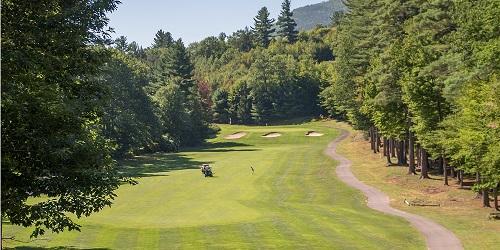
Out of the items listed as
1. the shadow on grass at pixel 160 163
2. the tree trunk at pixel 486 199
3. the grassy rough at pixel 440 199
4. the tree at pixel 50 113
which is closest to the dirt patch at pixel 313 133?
the shadow on grass at pixel 160 163

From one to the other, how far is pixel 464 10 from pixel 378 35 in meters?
23.7

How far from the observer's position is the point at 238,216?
33.4 m

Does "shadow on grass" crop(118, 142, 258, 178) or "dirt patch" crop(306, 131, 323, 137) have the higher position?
"dirt patch" crop(306, 131, 323, 137)

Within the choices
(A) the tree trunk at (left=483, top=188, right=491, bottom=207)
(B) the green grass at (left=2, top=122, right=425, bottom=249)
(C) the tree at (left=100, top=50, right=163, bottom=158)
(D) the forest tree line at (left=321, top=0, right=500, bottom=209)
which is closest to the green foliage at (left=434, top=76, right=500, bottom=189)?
(D) the forest tree line at (left=321, top=0, right=500, bottom=209)

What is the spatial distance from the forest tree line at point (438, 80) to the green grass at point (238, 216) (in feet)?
25.0

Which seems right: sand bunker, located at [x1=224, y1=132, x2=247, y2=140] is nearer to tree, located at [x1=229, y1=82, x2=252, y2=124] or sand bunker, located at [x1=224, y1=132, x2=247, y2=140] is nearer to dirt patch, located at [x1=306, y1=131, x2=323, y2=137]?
dirt patch, located at [x1=306, y1=131, x2=323, y2=137]

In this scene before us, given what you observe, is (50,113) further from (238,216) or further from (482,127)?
(482,127)

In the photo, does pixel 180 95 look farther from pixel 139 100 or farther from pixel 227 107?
pixel 227 107

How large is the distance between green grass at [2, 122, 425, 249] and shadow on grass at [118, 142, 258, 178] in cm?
55

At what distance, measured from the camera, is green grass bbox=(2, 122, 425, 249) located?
25.9 meters

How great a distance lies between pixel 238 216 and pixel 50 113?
20.4m

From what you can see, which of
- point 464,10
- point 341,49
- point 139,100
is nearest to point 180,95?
point 139,100

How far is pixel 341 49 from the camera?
80.3 m

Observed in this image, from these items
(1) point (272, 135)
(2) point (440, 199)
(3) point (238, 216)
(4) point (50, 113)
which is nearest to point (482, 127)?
(2) point (440, 199)
